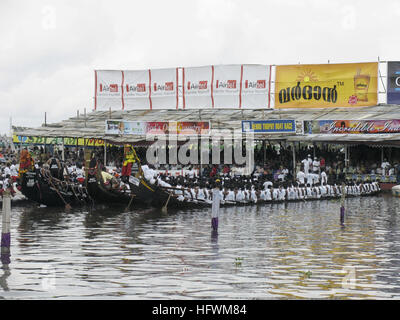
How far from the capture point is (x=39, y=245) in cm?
1520

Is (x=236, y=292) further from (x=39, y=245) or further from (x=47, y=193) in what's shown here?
(x=47, y=193)

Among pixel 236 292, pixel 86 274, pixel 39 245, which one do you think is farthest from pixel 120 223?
pixel 236 292

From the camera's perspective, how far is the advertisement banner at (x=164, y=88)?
42594mm

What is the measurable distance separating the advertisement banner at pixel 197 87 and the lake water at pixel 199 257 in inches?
748

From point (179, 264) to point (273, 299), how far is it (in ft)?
11.1

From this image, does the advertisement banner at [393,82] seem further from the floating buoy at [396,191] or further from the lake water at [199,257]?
the lake water at [199,257]

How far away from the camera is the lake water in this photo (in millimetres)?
10391

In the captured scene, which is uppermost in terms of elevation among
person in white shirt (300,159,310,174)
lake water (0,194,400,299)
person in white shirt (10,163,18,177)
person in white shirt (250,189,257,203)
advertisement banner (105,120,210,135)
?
advertisement banner (105,120,210,135)

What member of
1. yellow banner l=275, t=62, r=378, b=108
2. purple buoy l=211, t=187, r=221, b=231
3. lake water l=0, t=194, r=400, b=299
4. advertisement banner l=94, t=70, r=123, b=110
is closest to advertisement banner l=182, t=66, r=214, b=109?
yellow banner l=275, t=62, r=378, b=108

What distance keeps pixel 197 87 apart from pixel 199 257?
29.0 m

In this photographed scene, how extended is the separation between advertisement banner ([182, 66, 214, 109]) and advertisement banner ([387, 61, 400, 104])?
1051 cm

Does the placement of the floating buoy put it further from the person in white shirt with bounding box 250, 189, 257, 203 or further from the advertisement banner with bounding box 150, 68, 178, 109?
the advertisement banner with bounding box 150, 68, 178, 109

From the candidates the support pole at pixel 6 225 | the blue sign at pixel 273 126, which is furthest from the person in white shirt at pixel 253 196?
Answer: the support pole at pixel 6 225
